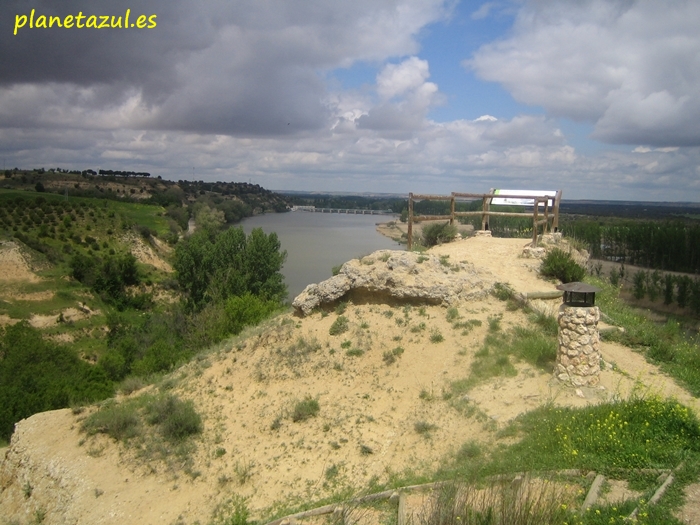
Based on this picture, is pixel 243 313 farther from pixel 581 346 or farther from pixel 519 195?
pixel 581 346

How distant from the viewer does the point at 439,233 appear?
17.0 metres

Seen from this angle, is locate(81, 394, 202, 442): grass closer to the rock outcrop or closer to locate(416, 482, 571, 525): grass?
the rock outcrop

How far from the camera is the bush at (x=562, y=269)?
12555mm

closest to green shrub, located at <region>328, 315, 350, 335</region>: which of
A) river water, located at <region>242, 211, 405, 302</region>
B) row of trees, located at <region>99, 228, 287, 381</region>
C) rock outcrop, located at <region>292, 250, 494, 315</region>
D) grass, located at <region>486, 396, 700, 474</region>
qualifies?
rock outcrop, located at <region>292, 250, 494, 315</region>

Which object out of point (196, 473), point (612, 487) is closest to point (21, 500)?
point (196, 473)

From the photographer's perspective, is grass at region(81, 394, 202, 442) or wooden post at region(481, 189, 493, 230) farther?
wooden post at region(481, 189, 493, 230)

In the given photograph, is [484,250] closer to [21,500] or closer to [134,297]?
[21,500]

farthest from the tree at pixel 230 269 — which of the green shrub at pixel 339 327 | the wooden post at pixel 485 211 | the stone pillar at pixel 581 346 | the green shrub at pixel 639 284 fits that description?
the green shrub at pixel 639 284

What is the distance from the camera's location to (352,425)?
8.85 meters

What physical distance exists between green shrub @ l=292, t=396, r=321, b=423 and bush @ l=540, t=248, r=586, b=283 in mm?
6841

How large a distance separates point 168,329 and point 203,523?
83.6 feet

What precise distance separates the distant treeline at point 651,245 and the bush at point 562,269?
105 ft

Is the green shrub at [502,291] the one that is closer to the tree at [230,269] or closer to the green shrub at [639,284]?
the tree at [230,269]

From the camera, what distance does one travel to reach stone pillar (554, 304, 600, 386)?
807 centimetres
